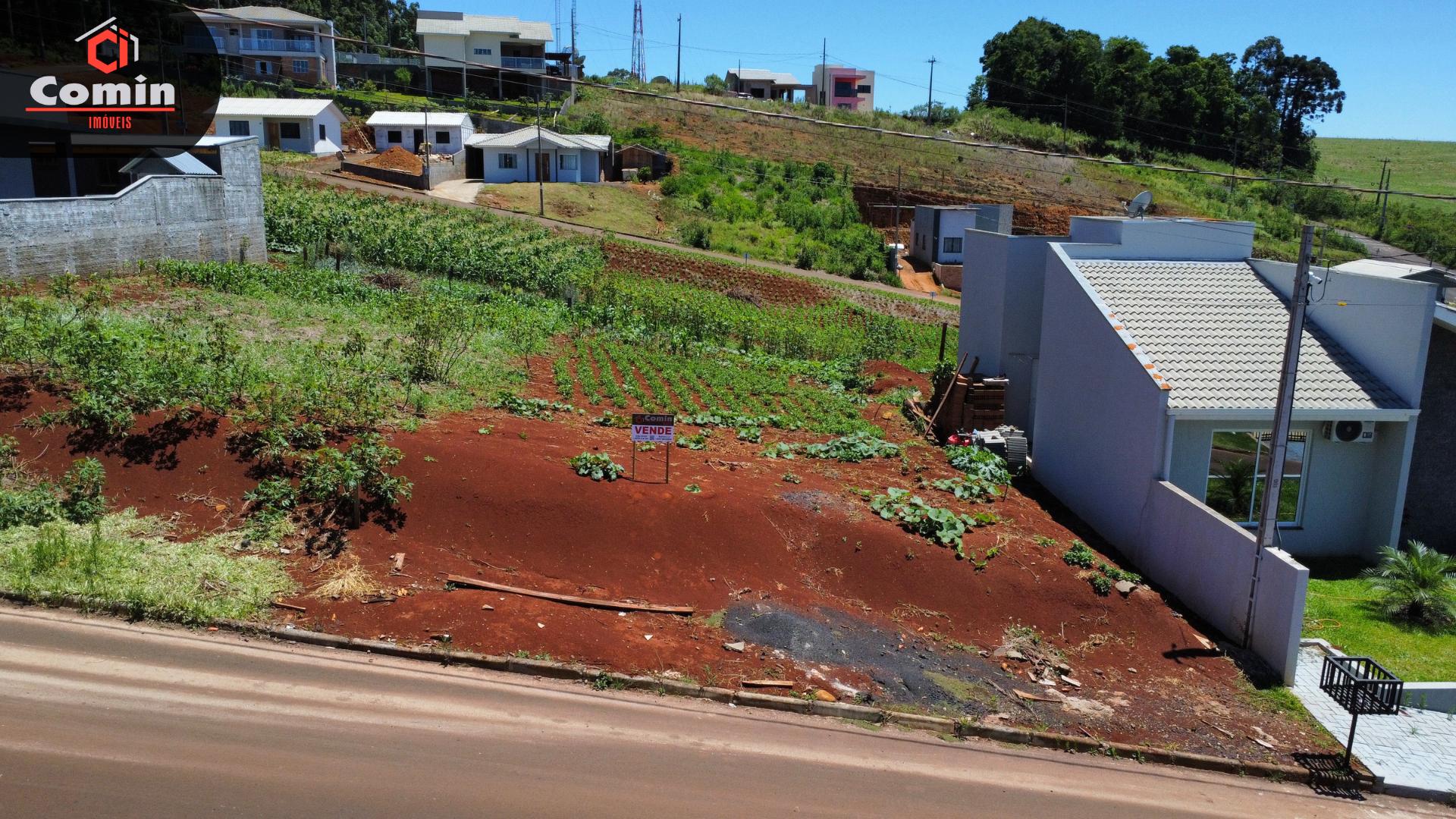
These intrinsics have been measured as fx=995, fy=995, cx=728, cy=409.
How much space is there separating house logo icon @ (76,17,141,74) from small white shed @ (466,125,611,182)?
72.7 feet

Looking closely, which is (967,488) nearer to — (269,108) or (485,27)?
(269,108)

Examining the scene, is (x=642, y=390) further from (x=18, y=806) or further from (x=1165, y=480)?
(x=18, y=806)

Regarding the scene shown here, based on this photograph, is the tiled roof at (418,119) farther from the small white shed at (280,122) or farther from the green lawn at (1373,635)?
the green lawn at (1373,635)

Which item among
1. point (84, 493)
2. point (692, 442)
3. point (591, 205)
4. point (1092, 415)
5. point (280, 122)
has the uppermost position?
point (280, 122)

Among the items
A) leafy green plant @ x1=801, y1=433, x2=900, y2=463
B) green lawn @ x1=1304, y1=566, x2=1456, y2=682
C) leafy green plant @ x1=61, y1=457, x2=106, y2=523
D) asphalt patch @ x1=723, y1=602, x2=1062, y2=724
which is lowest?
green lawn @ x1=1304, y1=566, x2=1456, y2=682

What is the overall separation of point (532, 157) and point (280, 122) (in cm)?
1443

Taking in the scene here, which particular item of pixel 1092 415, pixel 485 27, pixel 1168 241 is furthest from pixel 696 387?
pixel 485 27

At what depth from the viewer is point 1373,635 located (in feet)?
43.2

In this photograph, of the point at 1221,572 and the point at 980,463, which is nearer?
the point at 1221,572

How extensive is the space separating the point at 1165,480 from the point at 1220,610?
228cm

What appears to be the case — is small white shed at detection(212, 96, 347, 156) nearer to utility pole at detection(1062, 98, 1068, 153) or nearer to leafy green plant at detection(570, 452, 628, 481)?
leafy green plant at detection(570, 452, 628, 481)

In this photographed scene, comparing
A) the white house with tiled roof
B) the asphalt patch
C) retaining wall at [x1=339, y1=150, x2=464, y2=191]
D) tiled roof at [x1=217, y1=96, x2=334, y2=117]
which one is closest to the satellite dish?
the white house with tiled roof

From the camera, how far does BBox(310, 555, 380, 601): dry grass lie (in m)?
11.2

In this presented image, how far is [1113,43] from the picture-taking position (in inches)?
3506
